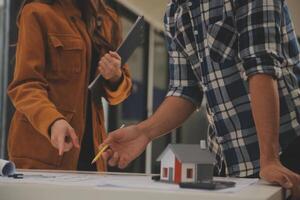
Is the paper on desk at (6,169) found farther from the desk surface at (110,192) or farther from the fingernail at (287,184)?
the fingernail at (287,184)

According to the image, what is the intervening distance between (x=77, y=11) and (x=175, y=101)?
615 millimetres

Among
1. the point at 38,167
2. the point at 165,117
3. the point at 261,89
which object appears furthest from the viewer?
the point at 38,167

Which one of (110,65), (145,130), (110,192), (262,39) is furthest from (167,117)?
(110,192)

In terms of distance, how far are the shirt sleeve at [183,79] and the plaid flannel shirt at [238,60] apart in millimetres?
44

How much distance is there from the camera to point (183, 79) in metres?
1.44

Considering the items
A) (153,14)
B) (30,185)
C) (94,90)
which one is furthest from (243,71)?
(153,14)

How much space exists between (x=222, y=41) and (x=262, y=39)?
0.50 ft

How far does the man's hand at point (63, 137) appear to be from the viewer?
1.40 meters

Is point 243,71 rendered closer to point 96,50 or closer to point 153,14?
point 96,50

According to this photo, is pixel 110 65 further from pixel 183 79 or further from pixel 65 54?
pixel 183 79

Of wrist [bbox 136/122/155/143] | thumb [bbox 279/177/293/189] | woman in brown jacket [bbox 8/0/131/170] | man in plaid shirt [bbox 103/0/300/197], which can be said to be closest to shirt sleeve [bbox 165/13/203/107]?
man in plaid shirt [bbox 103/0/300/197]

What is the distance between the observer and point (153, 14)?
3.11m

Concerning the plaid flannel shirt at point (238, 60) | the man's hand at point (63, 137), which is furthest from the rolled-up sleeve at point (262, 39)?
the man's hand at point (63, 137)

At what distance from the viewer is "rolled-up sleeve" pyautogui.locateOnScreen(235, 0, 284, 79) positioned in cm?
111
